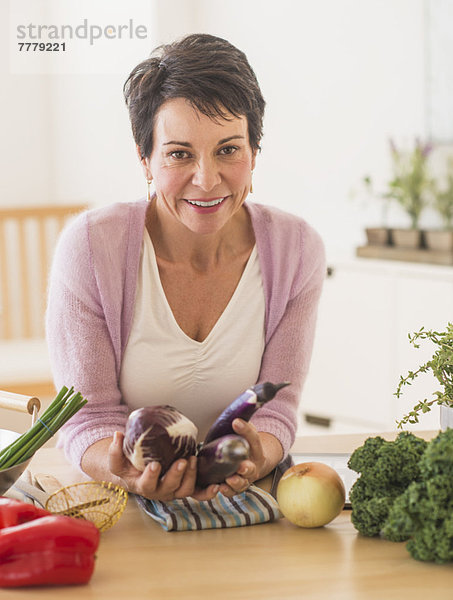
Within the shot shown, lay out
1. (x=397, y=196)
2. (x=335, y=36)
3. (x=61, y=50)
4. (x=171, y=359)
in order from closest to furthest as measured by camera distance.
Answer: (x=171, y=359), (x=397, y=196), (x=335, y=36), (x=61, y=50)

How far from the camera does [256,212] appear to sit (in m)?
1.75

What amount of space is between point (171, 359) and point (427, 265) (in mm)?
1908

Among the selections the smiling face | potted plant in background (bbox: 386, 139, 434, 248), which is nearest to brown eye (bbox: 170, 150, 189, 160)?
the smiling face

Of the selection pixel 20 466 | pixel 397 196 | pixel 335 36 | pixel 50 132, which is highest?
pixel 335 36

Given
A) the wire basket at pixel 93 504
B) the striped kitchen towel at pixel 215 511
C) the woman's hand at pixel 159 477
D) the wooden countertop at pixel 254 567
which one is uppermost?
the woman's hand at pixel 159 477

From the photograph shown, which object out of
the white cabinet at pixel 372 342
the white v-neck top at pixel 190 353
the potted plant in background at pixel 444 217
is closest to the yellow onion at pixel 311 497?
the white v-neck top at pixel 190 353

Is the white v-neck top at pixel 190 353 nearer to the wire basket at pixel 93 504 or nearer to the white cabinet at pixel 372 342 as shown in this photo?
the wire basket at pixel 93 504

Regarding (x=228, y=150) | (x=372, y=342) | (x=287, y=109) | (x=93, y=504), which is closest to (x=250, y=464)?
(x=93, y=504)

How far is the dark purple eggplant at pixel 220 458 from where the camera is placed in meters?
1.19

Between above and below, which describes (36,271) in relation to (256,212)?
below

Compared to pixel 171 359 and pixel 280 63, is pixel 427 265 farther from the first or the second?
pixel 171 359

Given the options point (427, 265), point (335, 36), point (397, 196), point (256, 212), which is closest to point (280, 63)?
point (335, 36)

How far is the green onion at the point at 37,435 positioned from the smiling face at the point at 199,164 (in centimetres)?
41

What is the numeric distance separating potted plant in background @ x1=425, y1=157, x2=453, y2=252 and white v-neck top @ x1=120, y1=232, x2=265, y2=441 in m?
1.78
